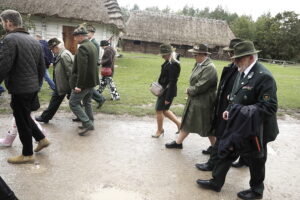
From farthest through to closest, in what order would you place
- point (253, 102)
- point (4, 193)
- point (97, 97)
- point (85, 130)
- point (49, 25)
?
point (49, 25) < point (97, 97) < point (85, 130) < point (253, 102) < point (4, 193)

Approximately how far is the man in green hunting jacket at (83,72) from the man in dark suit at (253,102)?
2643 millimetres

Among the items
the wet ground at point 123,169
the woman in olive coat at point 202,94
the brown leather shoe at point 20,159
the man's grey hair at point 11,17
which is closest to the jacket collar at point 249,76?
the woman in olive coat at point 202,94

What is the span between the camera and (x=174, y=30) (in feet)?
125

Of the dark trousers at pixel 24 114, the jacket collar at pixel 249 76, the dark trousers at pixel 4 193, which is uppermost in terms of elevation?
the jacket collar at pixel 249 76

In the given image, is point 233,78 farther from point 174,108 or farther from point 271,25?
point 271,25

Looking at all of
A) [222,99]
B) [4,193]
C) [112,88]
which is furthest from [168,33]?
[4,193]

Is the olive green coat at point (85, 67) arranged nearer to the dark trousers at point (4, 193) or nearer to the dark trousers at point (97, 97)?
the dark trousers at point (97, 97)

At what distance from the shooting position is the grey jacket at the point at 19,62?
3652 mm

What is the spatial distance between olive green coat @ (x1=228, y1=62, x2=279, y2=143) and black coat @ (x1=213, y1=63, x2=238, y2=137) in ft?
1.85

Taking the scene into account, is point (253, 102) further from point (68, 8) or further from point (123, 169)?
point (68, 8)

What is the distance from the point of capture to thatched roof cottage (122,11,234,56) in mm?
36750

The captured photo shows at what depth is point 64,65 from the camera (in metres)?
5.85

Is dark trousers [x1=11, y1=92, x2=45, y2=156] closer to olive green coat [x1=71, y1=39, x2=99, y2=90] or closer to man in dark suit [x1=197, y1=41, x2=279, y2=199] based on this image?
olive green coat [x1=71, y1=39, x2=99, y2=90]

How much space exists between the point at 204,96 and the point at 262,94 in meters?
1.45
